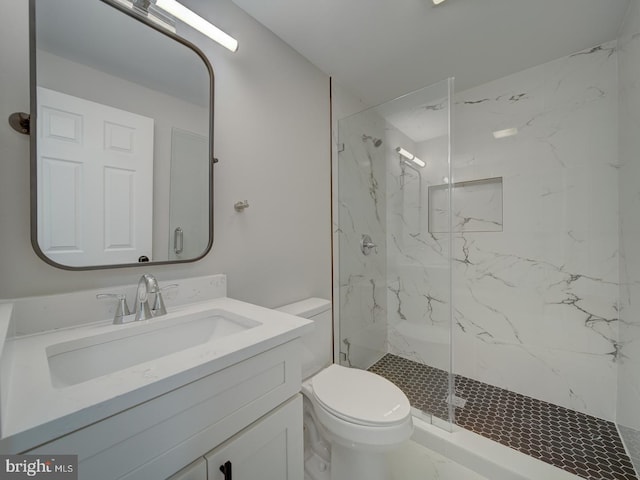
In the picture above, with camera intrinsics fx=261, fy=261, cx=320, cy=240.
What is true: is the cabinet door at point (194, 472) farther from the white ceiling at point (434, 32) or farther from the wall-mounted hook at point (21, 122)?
the white ceiling at point (434, 32)

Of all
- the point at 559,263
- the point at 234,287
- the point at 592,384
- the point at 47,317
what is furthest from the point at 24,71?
the point at 592,384

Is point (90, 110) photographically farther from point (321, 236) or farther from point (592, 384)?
point (592, 384)

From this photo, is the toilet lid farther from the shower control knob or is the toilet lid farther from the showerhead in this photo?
the showerhead

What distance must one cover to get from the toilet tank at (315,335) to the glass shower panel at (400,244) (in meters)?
0.38

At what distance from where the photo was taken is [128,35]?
96cm

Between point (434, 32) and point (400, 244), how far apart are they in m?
1.26

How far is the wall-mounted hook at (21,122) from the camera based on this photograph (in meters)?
0.75

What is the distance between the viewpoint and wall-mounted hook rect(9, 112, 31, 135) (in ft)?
2.47

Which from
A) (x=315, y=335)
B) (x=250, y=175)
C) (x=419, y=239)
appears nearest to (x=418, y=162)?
(x=419, y=239)

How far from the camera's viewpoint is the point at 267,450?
Result: 0.78 metres

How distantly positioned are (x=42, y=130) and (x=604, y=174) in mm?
2702

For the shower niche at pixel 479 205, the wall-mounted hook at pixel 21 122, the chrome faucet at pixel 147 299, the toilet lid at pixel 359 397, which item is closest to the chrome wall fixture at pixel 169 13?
the wall-mounted hook at pixel 21 122

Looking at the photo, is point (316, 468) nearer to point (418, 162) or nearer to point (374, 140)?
point (418, 162)

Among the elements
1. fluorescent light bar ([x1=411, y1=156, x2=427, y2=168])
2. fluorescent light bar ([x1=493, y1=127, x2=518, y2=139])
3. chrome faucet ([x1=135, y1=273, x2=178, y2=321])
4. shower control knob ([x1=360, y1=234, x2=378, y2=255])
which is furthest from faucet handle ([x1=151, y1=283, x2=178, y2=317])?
fluorescent light bar ([x1=493, y1=127, x2=518, y2=139])
